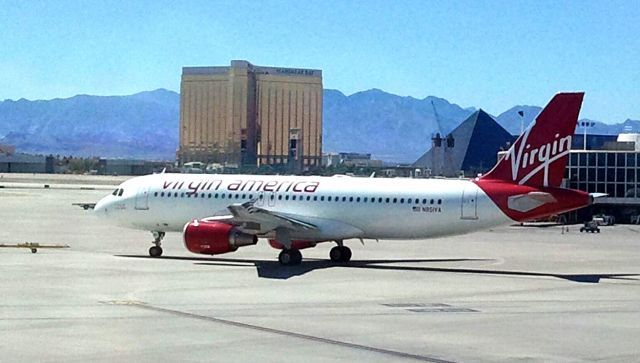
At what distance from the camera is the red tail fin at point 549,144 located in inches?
1457

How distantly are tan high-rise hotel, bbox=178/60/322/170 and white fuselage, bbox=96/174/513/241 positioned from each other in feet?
215

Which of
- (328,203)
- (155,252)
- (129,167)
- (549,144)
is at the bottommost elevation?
(155,252)

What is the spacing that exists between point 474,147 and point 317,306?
513ft

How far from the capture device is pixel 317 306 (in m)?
25.6

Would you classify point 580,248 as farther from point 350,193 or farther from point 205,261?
point 205,261

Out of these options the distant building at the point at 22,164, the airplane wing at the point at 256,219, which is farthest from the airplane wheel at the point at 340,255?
the distant building at the point at 22,164

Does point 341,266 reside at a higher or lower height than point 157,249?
lower

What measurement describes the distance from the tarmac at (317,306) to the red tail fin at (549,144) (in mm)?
3464

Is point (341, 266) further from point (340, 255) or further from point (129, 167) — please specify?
point (129, 167)

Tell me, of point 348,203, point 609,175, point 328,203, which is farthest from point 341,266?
point 609,175

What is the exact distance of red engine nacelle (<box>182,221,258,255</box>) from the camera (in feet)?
122

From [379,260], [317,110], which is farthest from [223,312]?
[317,110]

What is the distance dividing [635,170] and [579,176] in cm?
464

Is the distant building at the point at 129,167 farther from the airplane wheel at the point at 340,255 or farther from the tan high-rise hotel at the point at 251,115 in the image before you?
the airplane wheel at the point at 340,255
